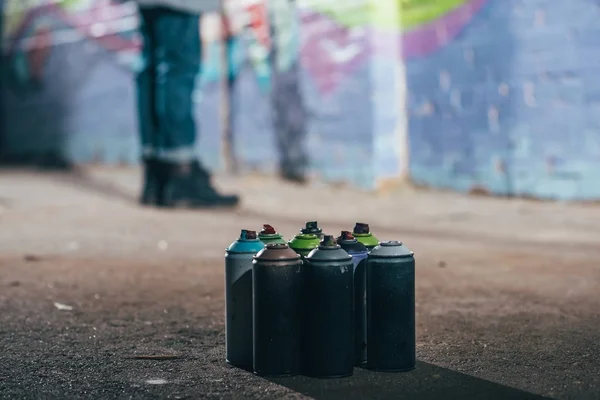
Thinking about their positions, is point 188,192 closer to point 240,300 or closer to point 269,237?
point 269,237

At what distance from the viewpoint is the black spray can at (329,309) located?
3070 millimetres

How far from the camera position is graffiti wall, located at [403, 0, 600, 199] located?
328 inches

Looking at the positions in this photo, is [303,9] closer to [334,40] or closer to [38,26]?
[334,40]

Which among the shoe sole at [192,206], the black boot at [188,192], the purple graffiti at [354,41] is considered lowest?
the shoe sole at [192,206]

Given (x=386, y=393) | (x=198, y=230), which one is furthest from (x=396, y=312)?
(x=198, y=230)

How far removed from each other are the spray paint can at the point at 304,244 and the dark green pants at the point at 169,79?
6087mm

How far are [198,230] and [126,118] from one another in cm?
680

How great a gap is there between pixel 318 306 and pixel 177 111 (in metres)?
6.35

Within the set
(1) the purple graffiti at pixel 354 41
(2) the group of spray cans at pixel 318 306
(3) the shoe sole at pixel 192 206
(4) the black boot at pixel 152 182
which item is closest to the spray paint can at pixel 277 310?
(2) the group of spray cans at pixel 318 306

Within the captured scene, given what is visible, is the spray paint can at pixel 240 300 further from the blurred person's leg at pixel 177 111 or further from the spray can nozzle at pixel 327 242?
the blurred person's leg at pixel 177 111

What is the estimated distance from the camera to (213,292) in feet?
15.9

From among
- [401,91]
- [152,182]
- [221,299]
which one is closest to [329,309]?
→ [221,299]

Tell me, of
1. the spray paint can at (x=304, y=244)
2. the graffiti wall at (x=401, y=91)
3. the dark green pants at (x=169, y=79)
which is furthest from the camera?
the dark green pants at (x=169, y=79)

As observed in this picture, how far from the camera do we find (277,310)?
3.11 metres
